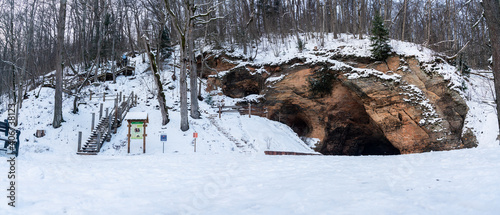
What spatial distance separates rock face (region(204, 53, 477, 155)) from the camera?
819 inches

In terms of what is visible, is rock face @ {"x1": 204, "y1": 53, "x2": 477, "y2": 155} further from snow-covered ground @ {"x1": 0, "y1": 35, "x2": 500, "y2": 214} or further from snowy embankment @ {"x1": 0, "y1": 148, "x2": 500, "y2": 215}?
snowy embankment @ {"x1": 0, "y1": 148, "x2": 500, "y2": 215}

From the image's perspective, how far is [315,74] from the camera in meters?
25.3

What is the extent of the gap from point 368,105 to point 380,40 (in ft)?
17.1

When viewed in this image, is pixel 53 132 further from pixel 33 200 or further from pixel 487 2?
pixel 487 2

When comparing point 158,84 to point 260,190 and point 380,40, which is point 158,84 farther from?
point 380,40

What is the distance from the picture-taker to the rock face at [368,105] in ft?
68.2

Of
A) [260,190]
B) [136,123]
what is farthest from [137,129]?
[260,190]

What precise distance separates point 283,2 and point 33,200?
37.6 metres

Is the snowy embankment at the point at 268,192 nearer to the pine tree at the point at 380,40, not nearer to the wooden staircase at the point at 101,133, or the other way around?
the wooden staircase at the point at 101,133

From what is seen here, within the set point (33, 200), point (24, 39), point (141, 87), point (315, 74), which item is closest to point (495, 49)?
point (33, 200)

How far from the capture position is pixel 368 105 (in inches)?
928

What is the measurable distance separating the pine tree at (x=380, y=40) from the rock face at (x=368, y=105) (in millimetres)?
673

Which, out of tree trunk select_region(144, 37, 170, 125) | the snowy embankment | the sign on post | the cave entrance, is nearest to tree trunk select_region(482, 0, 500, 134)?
the snowy embankment

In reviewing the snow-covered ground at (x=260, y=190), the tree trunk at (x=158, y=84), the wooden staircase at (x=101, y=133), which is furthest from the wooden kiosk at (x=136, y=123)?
the snow-covered ground at (x=260, y=190)
